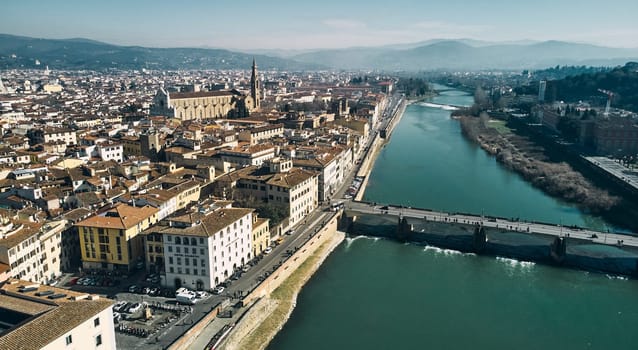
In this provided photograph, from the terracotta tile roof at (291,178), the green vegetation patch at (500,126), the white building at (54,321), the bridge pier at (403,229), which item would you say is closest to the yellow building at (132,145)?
the terracotta tile roof at (291,178)

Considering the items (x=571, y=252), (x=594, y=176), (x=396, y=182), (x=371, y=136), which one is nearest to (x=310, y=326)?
(x=571, y=252)

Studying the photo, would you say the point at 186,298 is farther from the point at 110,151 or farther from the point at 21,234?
the point at 110,151

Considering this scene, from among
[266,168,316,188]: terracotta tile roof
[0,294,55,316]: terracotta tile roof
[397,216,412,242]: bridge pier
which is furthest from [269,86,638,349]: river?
[0,294,55,316]: terracotta tile roof

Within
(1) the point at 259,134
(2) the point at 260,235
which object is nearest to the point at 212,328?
(2) the point at 260,235

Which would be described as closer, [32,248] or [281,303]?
[32,248]

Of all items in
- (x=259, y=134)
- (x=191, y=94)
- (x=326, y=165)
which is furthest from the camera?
(x=191, y=94)
